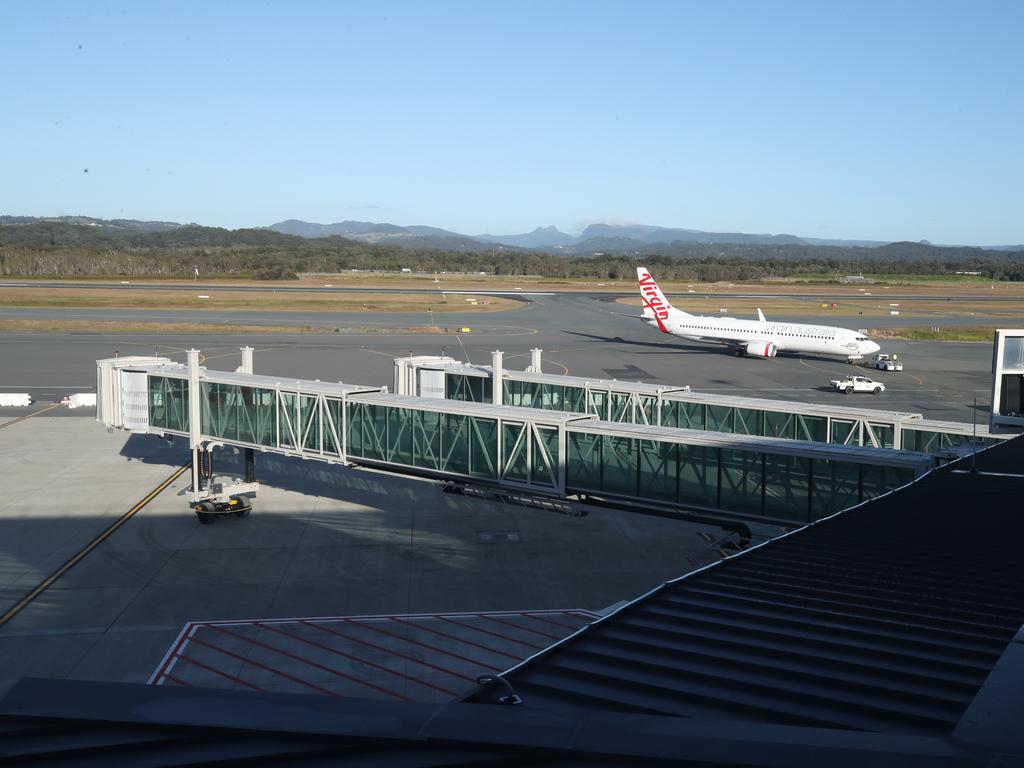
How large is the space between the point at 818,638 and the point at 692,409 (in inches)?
1086

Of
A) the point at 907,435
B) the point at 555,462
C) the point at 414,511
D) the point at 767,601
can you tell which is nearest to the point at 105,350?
the point at 414,511

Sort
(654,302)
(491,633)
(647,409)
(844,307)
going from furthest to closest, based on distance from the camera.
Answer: (844,307) → (654,302) → (647,409) → (491,633)

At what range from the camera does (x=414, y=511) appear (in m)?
37.9

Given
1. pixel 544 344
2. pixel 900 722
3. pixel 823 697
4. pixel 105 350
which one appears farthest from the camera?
pixel 544 344

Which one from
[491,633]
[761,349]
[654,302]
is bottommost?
[491,633]

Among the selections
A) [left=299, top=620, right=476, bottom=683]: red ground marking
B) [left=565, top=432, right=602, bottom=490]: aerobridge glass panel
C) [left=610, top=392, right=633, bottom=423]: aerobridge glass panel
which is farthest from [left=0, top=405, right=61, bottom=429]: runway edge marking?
[left=565, top=432, right=602, bottom=490]: aerobridge glass panel

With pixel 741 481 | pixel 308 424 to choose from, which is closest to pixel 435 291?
pixel 308 424

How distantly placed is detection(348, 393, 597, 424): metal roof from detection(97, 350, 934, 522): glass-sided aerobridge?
0.05m

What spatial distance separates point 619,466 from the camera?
28344 millimetres

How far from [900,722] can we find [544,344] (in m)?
90.8

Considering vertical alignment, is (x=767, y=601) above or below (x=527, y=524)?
above

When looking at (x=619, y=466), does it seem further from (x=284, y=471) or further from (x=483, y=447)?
(x=284, y=471)

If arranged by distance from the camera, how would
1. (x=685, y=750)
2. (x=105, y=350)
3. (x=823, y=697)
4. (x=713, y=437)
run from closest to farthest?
(x=685, y=750) → (x=823, y=697) → (x=713, y=437) → (x=105, y=350)

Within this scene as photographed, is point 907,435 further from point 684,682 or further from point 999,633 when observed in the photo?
point 684,682
